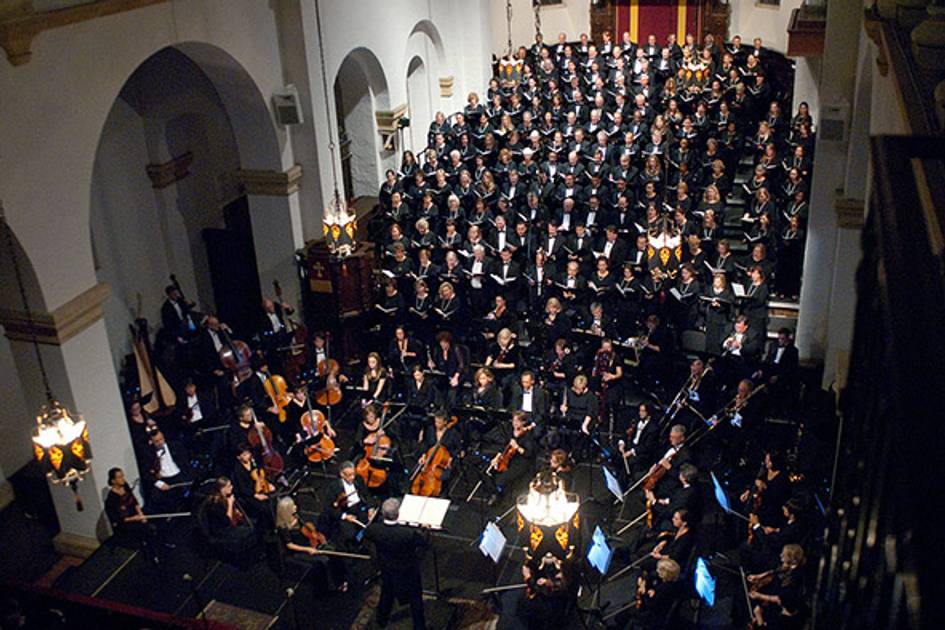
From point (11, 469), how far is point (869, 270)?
440 inches

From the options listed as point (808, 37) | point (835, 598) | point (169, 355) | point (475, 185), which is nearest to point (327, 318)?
point (169, 355)

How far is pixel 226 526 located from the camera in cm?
965

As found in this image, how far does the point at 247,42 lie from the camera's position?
12.7m

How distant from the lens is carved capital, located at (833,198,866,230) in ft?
35.0

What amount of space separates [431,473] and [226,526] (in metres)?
2.11

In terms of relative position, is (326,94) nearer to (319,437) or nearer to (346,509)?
(319,437)

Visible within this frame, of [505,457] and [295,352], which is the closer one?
[505,457]

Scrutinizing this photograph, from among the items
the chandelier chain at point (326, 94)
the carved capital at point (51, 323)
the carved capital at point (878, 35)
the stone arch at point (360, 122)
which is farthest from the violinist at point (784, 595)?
the stone arch at point (360, 122)

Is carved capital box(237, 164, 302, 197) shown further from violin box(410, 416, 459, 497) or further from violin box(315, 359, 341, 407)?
violin box(410, 416, 459, 497)

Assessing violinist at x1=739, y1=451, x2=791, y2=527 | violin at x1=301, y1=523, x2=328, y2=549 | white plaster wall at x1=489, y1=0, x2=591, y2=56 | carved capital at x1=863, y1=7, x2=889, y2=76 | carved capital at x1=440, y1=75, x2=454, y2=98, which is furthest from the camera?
white plaster wall at x1=489, y1=0, x2=591, y2=56

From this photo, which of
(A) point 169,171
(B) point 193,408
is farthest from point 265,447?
(A) point 169,171

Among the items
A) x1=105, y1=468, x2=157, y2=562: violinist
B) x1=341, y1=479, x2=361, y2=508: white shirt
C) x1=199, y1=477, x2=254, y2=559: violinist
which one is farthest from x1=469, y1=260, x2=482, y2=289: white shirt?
x1=105, y1=468, x2=157, y2=562: violinist

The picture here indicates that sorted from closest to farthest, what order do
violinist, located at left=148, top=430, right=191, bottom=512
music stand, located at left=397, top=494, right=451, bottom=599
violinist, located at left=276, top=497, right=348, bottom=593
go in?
music stand, located at left=397, top=494, right=451, bottom=599, violinist, located at left=276, top=497, right=348, bottom=593, violinist, located at left=148, top=430, right=191, bottom=512

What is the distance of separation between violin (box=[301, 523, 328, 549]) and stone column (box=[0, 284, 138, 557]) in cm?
234
